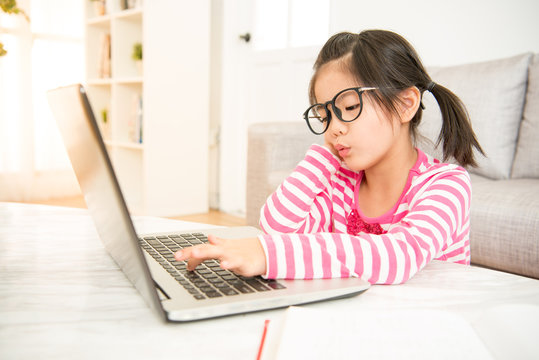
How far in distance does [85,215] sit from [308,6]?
2.24 m

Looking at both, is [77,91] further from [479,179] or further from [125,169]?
[125,169]

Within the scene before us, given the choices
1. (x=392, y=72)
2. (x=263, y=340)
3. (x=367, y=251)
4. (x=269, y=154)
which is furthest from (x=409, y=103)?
(x=269, y=154)

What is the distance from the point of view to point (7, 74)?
3402mm

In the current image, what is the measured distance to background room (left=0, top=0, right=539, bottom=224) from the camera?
2838 mm

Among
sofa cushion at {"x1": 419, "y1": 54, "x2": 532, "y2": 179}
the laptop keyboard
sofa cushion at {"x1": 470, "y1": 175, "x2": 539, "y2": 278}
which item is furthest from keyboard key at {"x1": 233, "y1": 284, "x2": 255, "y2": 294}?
sofa cushion at {"x1": 419, "y1": 54, "x2": 532, "y2": 179}

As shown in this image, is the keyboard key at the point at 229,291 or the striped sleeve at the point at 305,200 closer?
the keyboard key at the point at 229,291

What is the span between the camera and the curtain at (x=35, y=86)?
3.41 metres

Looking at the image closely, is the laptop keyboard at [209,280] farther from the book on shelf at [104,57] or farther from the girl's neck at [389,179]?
the book on shelf at [104,57]

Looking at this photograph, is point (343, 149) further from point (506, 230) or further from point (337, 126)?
point (506, 230)

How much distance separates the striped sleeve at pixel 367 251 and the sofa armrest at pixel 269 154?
105 cm

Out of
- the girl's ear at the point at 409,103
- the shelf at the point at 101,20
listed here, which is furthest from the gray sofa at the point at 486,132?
the shelf at the point at 101,20

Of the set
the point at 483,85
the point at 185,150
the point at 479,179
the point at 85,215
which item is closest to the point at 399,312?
the point at 85,215

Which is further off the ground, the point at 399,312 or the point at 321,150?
the point at 321,150

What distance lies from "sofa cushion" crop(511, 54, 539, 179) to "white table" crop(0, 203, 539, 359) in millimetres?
1237
